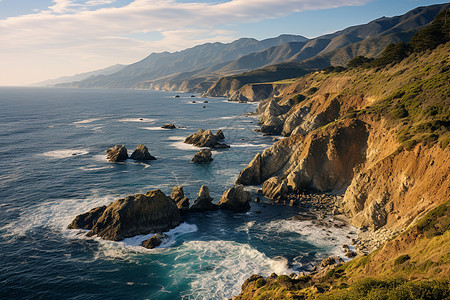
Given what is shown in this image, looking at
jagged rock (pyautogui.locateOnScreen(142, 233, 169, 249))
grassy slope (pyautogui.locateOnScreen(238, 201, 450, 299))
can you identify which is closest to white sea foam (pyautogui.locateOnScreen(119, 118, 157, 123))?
jagged rock (pyautogui.locateOnScreen(142, 233, 169, 249))

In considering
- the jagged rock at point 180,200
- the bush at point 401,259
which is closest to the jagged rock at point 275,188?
the jagged rock at point 180,200

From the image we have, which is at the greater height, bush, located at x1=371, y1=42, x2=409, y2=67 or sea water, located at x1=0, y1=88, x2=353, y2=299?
bush, located at x1=371, y1=42, x2=409, y2=67

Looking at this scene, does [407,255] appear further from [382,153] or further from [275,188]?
[275,188]

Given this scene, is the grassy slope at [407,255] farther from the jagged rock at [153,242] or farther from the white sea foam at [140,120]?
the white sea foam at [140,120]

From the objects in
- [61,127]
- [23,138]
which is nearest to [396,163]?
[23,138]

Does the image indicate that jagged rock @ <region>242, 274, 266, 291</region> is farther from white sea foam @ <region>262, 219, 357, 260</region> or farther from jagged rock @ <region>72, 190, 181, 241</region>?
jagged rock @ <region>72, 190, 181, 241</region>

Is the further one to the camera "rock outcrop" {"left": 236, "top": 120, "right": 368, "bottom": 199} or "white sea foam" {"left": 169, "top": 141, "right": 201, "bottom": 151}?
"white sea foam" {"left": 169, "top": 141, "right": 201, "bottom": 151}

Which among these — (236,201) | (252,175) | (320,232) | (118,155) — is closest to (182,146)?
(118,155)
